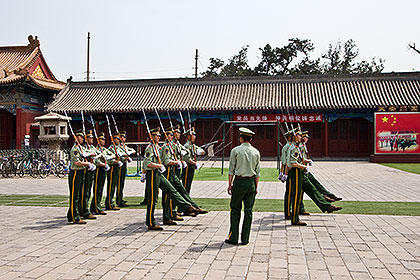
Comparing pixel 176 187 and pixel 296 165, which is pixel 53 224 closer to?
pixel 176 187

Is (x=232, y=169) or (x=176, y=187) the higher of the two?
(x=232, y=169)

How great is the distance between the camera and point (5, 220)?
25.6 ft

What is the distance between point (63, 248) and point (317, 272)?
3405 mm

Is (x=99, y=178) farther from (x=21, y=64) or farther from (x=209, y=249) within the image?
(x=21, y=64)

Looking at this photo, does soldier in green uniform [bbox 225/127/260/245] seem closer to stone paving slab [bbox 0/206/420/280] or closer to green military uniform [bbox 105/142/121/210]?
stone paving slab [bbox 0/206/420/280]

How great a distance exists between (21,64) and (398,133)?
2298cm

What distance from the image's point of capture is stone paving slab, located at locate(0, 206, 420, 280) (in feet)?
15.6

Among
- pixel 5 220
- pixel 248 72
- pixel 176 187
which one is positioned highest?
pixel 248 72

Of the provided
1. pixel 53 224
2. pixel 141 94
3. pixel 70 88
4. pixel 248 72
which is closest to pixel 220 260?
pixel 53 224

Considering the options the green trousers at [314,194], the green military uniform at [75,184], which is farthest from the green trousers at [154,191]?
the green trousers at [314,194]

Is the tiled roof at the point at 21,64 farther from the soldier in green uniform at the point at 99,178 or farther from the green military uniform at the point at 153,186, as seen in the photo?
the green military uniform at the point at 153,186

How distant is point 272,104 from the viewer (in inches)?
1012

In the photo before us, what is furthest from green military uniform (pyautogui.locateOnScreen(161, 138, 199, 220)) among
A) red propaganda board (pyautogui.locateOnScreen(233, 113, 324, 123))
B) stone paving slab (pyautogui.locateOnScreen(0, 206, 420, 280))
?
red propaganda board (pyautogui.locateOnScreen(233, 113, 324, 123))

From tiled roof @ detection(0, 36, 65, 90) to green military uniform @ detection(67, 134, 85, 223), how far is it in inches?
751
